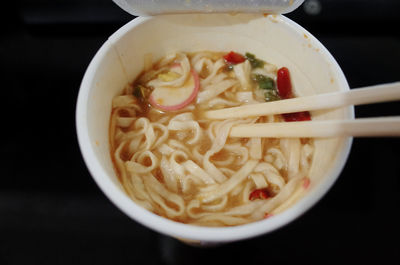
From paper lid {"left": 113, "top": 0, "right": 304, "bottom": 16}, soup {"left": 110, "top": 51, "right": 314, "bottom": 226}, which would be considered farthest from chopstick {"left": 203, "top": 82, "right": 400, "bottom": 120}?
paper lid {"left": 113, "top": 0, "right": 304, "bottom": 16}

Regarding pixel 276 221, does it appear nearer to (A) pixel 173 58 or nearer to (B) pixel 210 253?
(B) pixel 210 253

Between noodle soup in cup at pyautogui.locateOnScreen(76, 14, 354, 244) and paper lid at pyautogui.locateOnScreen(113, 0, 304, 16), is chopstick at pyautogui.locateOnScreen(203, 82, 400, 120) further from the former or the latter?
paper lid at pyautogui.locateOnScreen(113, 0, 304, 16)

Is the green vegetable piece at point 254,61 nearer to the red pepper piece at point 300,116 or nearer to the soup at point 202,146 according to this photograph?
the soup at point 202,146

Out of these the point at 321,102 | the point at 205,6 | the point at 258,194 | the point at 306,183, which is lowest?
the point at 258,194

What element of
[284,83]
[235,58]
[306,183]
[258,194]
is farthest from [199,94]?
[306,183]

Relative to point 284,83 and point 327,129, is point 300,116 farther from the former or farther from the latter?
point 327,129

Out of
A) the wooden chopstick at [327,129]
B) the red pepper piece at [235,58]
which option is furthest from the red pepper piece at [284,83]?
the wooden chopstick at [327,129]
